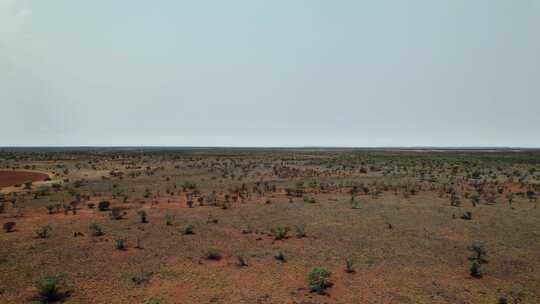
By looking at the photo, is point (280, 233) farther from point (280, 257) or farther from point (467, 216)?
point (467, 216)

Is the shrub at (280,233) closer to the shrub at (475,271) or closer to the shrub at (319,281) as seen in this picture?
the shrub at (319,281)

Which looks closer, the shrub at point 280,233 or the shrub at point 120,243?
the shrub at point 120,243

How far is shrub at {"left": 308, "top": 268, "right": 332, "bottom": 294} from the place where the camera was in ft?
30.2

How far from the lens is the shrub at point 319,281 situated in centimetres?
920

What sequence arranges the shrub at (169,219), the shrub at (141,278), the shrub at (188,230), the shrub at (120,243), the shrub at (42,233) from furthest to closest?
the shrub at (169,219) < the shrub at (188,230) < the shrub at (42,233) < the shrub at (120,243) < the shrub at (141,278)

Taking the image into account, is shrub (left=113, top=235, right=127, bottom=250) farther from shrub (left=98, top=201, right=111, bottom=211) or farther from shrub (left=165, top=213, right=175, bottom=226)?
shrub (left=98, top=201, right=111, bottom=211)

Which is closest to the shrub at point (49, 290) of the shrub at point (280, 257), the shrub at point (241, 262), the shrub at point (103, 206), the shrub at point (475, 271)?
the shrub at point (241, 262)

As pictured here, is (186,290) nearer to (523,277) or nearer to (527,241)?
(523,277)

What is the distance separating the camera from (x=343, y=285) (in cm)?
960

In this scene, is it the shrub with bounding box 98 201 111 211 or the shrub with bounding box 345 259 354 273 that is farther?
the shrub with bounding box 98 201 111 211

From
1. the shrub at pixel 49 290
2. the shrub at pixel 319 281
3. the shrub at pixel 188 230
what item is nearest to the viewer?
the shrub at pixel 49 290

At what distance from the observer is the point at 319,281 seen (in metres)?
9.45

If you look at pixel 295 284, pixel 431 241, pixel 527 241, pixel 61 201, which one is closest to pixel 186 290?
pixel 295 284

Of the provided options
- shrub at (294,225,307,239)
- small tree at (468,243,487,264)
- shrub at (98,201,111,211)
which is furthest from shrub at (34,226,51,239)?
small tree at (468,243,487,264)
